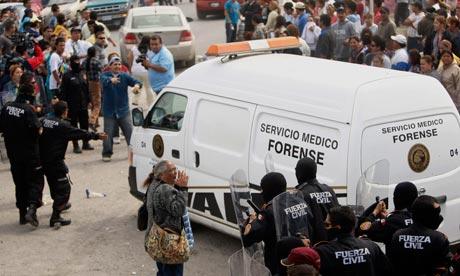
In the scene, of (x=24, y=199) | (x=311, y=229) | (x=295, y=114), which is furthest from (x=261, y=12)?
(x=311, y=229)

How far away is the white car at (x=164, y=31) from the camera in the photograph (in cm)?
2261

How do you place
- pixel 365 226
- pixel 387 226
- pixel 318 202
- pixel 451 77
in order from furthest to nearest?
1. pixel 451 77
2. pixel 318 202
3. pixel 365 226
4. pixel 387 226

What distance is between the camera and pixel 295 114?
943 cm

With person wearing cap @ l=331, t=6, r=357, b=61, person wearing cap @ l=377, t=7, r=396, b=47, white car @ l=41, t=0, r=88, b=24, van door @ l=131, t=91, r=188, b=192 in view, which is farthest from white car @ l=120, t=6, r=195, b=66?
van door @ l=131, t=91, r=188, b=192

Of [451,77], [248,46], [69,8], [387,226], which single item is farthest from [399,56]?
[69,8]

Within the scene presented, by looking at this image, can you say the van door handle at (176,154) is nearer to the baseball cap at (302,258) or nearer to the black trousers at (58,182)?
the black trousers at (58,182)

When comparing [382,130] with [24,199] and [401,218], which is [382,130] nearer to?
[401,218]

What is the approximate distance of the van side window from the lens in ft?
36.0

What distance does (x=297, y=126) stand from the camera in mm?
9398

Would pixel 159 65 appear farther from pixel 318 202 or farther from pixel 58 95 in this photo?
pixel 318 202

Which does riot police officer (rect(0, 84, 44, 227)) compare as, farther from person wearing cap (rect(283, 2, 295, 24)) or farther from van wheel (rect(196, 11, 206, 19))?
van wheel (rect(196, 11, 206, 19))

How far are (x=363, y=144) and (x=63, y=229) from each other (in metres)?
4.65

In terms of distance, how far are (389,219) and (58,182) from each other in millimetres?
5190

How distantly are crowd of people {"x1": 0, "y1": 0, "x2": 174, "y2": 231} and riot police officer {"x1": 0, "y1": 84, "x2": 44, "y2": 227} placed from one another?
1 cm
